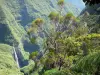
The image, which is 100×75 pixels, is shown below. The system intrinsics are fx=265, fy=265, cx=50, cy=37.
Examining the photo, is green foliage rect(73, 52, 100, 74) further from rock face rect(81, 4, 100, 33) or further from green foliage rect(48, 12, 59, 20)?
green foliage rect(48, 12, 59, 20)

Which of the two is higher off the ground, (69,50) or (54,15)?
(54,15)

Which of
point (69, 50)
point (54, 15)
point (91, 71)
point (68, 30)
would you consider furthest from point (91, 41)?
point (91, 71)

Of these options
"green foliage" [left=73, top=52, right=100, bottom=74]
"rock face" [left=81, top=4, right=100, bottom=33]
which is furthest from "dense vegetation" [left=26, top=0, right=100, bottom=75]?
"green foliage" [left=73, top=52, right=100, bottom=74]

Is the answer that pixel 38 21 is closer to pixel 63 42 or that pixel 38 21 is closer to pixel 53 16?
pixel 53 16

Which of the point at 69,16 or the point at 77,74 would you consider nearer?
the point at 77,74

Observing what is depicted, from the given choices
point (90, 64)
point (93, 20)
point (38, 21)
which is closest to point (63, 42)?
point (38, 21)

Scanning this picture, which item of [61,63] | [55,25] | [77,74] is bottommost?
[61,63]

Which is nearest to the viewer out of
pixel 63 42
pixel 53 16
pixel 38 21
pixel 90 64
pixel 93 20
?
pixel 90 64

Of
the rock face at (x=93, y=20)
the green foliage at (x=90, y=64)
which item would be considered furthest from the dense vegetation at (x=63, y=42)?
the green foliage at (x=90, y=64)

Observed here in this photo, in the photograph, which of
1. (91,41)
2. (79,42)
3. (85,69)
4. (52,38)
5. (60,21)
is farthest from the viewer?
(60,21)

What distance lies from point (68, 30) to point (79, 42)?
9.87 meters

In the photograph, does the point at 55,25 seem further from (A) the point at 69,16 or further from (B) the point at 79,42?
(B) the point at 79,42

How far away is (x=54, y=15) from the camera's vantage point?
104 feet

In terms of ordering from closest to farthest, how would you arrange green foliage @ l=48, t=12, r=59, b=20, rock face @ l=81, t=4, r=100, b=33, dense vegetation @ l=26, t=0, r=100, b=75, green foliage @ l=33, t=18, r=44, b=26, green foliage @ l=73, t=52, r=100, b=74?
green foliage @ l=73, t=52, r=100, b=74, dense vegetation @ l=26, t=0, r=100, b=75, green foliage @ l=33, t=18, r=44, b=26, green foliage @ l=48, t=12, r=59, b=20, rock face @ l=81, t=4, r=100, b=33
